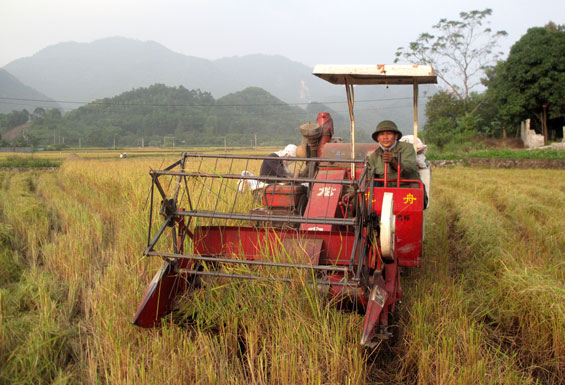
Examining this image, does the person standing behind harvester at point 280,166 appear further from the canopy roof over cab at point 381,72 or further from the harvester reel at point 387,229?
the harvester reel at point 387,229

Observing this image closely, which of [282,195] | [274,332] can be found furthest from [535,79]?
[274,332]

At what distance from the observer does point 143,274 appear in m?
4.42

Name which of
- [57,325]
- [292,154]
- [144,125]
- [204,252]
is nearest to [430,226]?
[292,154]

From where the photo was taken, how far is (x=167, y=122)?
81562mm

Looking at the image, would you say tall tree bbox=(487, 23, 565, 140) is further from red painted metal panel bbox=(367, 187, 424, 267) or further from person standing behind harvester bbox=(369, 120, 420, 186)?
red painted metal panel bbox=(367, 187, 424, 267)

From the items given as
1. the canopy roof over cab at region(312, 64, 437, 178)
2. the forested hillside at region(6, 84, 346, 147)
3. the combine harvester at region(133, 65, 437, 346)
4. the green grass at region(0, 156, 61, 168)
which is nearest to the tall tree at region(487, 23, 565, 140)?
→ the canopy roof over cab at region(312, 64, 437, 178)

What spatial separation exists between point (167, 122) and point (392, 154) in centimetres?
8089

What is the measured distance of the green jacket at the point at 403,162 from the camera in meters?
4.47

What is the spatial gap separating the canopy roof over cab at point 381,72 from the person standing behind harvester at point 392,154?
1.80 ft

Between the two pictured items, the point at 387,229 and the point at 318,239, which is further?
the point at 318,239

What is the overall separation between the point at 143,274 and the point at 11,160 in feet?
93.5

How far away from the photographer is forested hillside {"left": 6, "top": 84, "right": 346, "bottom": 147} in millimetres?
71188

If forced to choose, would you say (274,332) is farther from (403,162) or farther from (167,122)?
(167,122)

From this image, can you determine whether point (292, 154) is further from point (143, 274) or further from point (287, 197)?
point (143, 274)
